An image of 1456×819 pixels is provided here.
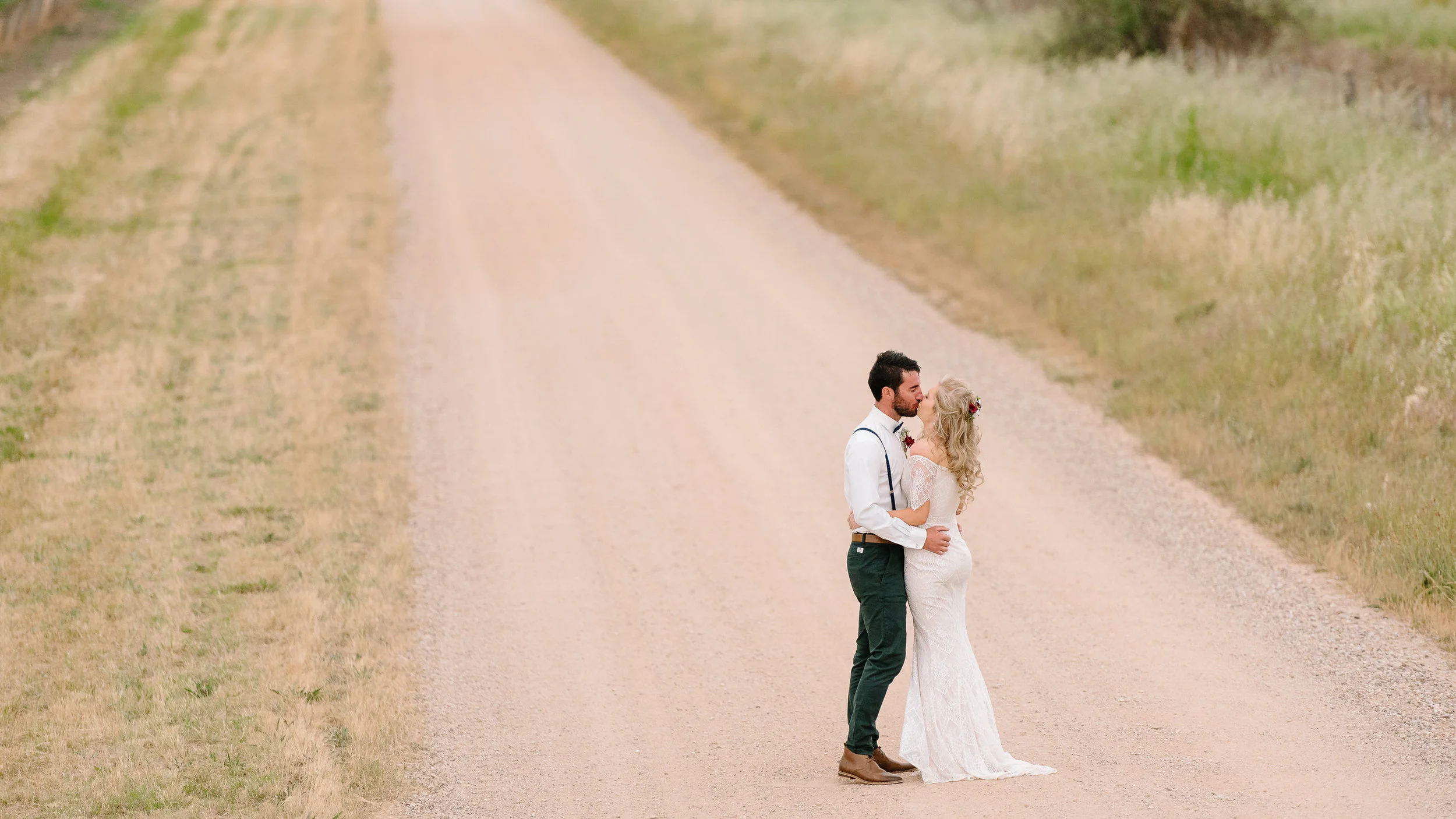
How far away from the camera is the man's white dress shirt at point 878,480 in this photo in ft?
21.6

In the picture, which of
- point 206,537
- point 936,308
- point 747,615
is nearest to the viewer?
point 747,615

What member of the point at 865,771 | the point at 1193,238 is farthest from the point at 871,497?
the point at 1193,238

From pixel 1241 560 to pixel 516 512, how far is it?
538 cm

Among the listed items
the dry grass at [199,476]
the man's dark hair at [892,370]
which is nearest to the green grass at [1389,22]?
the dry grass at [199,476]

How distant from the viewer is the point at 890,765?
7004 millimetres

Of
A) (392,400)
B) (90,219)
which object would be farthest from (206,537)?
(90,219)

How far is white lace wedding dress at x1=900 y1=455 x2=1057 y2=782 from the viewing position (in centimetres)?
672

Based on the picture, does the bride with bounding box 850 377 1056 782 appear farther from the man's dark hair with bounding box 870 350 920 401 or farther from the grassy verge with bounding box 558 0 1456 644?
the grassy verge with bounding box 558 0 1456 644

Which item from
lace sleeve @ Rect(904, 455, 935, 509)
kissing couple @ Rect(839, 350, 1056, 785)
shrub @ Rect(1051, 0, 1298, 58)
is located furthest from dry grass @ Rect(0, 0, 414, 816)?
shrub @ Rect(1051, 0, 1298, 58)

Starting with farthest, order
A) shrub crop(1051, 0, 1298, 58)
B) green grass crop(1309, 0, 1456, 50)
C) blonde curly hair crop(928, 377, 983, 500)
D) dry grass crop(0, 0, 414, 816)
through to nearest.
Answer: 1. green grass crop(1309, 0, 1456, 50)
2. shrub crop(1051, 0, 1298, 58)
3. dry grass crop(0, 0, 414, 816)
4. blonde curly hair crop(928, 377, 983, 500)

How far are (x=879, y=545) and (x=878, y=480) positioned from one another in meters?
0.33

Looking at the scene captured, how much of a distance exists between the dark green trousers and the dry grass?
2405 millimetres

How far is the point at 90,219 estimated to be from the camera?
19234mm

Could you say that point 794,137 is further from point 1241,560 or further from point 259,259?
point 1241,560
